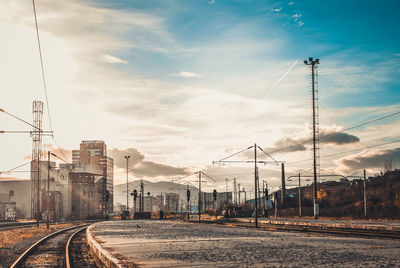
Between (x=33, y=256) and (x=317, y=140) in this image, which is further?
(x=317, y=140)

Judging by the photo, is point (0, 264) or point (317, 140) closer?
point (0, 264)

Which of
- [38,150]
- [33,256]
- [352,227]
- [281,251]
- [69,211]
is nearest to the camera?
[281,251]

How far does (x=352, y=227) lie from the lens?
33656 millimetres

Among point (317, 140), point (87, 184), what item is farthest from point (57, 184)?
point (317, 140)

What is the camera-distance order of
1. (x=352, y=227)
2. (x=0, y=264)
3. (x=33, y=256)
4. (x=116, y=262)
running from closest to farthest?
(x=116, y=262), (x=0, y=264), (x=33, y=256), (x=352, y=227)

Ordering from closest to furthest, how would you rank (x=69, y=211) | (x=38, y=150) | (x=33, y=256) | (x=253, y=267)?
1. (x=253, y=267)
2. (x=33, y=256)
3. (x=38, y=150)
4. (x=69, y=211)

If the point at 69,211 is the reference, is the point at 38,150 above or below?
above

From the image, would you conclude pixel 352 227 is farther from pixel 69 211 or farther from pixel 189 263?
pixel 69 211

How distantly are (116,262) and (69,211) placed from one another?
117 m

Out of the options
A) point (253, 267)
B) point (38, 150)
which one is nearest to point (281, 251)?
point (253, 267)

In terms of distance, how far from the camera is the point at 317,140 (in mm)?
51656

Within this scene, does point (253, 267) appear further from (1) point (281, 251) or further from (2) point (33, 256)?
(2) point (33, 256)

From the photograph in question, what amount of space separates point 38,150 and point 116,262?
261 ft

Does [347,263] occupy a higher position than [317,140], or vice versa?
[317,140]
